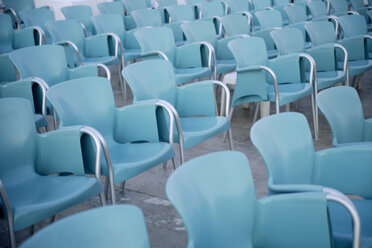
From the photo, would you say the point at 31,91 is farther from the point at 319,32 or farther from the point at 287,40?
the point at 319,32

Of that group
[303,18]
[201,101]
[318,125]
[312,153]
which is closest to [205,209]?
[312,153]

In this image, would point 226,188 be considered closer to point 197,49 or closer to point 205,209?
point 205,209

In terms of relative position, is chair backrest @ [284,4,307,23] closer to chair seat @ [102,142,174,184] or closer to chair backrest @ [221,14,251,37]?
chair backrest @ [221,14,251,37]

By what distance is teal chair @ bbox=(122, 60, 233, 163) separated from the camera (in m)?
3.07

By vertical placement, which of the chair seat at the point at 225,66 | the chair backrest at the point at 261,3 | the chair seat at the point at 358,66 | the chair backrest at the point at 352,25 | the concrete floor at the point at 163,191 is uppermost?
the chair backrest at the point at 261,3

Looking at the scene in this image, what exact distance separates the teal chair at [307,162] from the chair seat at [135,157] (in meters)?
0.74

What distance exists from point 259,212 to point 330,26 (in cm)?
379

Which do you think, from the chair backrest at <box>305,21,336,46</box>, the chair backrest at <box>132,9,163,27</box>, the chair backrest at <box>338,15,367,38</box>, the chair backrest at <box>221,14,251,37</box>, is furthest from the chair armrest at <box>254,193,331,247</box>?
the chair backrest at <box>132,9,163,27</box>

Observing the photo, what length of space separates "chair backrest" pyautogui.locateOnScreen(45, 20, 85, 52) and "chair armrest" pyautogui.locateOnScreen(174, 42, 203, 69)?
1261 mm

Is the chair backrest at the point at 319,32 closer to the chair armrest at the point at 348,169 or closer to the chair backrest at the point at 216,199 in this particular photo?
the chair armrest at the point at 348,169

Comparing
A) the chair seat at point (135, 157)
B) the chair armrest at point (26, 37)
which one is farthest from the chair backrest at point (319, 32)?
the chair armrest at point (26, 37)

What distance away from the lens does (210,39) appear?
5.00 metres

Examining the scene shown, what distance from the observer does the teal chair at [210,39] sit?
15.8 ft

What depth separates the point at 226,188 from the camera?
5.33 feet
